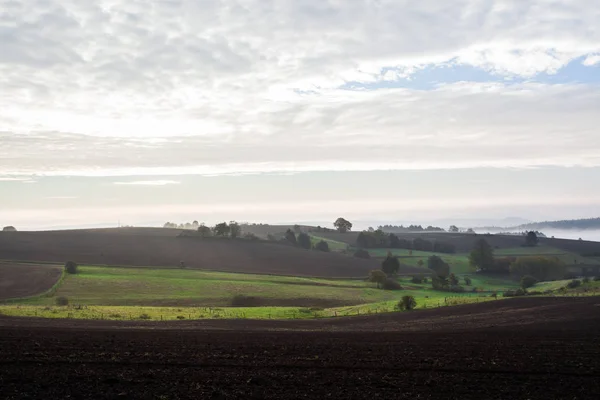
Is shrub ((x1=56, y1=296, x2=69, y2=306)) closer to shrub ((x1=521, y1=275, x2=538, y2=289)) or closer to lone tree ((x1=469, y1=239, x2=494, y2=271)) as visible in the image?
shrub ((x1=521, y1=275, x2=538, y2=289))

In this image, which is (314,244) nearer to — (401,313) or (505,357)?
(401,313)

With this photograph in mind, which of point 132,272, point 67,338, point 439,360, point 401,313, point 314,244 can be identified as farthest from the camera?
point 314,244

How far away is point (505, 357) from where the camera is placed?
24.9 metres

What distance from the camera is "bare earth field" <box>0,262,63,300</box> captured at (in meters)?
72.7

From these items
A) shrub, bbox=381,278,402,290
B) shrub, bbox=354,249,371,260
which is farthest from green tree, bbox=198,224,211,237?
shrub, bbox=381,278,402,290

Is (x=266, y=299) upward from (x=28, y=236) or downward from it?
downward

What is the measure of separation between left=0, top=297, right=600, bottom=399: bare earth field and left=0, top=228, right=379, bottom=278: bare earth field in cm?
7145

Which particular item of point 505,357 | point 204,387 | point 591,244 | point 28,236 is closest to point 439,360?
point 505,357

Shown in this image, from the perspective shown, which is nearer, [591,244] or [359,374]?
[359,374]

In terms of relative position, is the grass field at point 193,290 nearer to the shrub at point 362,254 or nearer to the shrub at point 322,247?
the shrub at point 362,254

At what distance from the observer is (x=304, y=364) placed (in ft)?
77.3

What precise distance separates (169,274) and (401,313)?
5013 cm

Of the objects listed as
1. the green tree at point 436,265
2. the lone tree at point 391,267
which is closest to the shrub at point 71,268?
the lone tree at point 391,267

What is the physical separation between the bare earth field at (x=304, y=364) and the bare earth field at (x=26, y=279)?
126 feet
